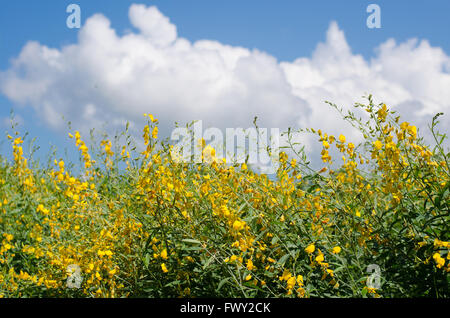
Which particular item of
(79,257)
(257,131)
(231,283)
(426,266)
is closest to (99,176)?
(79,257)

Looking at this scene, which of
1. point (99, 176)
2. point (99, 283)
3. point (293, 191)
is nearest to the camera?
point (293, 191)

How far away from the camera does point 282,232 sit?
2619 mm

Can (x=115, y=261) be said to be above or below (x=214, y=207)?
below

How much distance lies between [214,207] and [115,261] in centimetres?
96

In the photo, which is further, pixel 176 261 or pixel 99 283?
pixel 99 283

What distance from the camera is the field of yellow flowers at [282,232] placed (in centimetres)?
248

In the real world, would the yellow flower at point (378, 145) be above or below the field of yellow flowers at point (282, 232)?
above

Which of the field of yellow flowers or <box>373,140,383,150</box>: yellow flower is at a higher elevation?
<box>373,140,383,150</box>: yellow flower

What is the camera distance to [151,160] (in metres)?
2.95

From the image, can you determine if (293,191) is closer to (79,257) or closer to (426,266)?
(426,266)

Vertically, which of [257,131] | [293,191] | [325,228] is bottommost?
[325,228]

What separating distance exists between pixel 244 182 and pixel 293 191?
0.35 meters

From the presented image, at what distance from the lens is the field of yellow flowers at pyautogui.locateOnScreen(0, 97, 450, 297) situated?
2482 mm

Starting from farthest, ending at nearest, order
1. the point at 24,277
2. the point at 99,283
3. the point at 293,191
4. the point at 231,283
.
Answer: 1. the point at 24,277
2. the point at 99,283
3. the point at 293,191
4. the point at 231,283
